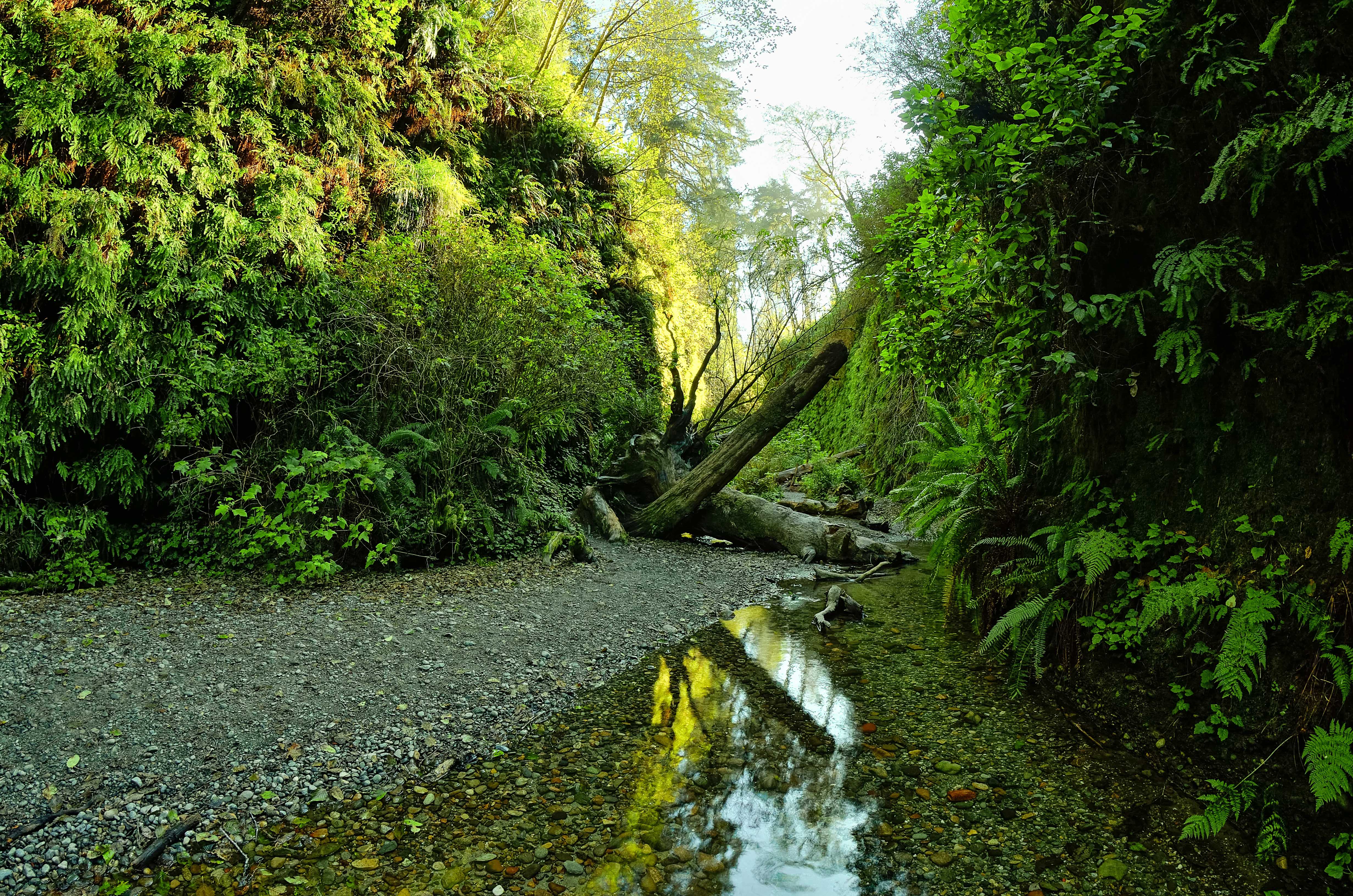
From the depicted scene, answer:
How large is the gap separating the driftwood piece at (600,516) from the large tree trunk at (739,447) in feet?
1.54

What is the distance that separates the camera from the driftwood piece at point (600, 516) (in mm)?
9289

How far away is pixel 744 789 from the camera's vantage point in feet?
10.9

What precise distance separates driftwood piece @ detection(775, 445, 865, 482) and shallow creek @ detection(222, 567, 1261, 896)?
1139cm

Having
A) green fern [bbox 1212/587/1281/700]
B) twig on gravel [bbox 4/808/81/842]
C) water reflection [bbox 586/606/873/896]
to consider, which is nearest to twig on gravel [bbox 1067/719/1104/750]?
green fern [bbox 1212/587/1281/700]

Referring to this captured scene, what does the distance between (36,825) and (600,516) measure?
23.3ft

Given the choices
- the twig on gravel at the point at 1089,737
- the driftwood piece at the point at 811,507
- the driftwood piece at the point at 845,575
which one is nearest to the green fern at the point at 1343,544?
the twig on gravel at the point at 1089,737

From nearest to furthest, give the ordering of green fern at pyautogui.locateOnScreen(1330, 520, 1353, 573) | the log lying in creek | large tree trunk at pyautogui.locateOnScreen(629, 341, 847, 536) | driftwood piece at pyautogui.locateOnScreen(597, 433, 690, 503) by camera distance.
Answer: green fern at pyautogui.locateOnScreen(1330, 520, 1353, 573), the log lying in creek, large tree trunk at pyautogui.locateOnScreen(629, 341, 847, 536), driftwood piece at pyautogui.locateOnScreen(597, 433, 690, 503)

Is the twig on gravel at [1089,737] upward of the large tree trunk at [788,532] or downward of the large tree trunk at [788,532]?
downward

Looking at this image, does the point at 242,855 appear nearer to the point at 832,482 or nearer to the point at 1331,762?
the point at 1331,762

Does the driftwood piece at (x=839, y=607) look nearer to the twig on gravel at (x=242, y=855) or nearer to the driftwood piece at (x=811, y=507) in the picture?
the twig on gravel at (x=242, y=855)

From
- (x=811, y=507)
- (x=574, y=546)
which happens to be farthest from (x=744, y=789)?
(x=811, y=507)

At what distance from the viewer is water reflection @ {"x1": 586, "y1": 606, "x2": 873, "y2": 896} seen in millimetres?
2695

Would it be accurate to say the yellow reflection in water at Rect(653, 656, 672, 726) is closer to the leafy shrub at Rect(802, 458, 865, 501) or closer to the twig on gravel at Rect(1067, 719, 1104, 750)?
the twig on gravel at Rect(1067, 719, 1104, 750)

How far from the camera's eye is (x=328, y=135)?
7.59 metres
